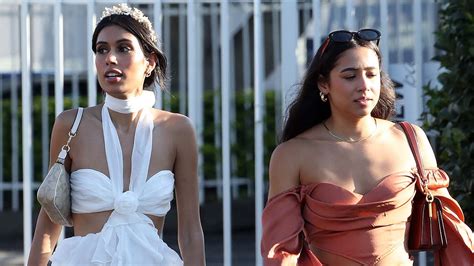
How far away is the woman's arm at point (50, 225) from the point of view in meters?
3.76

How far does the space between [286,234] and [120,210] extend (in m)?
0.55

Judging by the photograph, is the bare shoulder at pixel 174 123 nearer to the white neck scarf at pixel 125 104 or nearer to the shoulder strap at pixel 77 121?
the white neck scarf at pixel 125 104

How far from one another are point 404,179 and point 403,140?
16 cm

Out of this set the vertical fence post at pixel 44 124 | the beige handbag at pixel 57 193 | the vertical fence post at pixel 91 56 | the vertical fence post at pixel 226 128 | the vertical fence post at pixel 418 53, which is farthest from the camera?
the vertical fence post at pixel 44 124

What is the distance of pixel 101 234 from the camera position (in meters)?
3.68

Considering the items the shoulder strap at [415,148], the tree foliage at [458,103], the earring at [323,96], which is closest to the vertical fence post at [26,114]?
the tree foliage at [458,103]

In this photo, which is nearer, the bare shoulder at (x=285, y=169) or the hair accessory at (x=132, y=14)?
the bare shoulder at (x=285, y=169)

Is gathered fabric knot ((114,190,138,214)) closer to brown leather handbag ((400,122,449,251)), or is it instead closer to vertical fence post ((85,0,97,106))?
brown leather handbag ((400,122,449,251))

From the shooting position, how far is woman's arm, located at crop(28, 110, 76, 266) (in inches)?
148

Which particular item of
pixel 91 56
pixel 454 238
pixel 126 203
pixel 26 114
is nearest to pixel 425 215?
pixel 454 238

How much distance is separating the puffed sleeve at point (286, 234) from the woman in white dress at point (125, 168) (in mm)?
335

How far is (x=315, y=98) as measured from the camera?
3768 mm

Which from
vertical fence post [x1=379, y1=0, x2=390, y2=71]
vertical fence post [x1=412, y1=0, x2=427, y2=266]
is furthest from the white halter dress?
vertical fence post [x1=412, y1=0, x2=427, y2=266]

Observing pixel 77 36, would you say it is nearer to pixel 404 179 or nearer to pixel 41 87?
pixel 41 87
